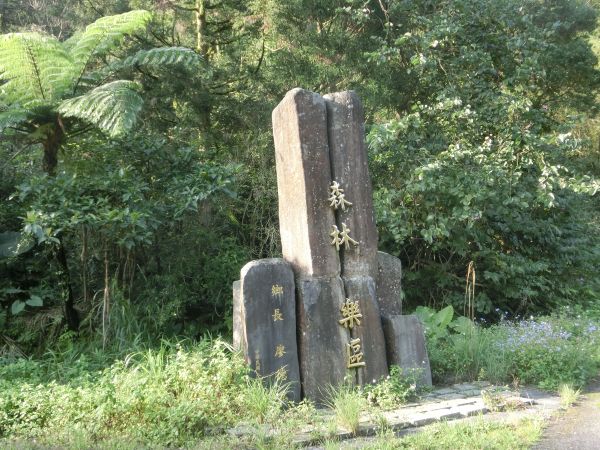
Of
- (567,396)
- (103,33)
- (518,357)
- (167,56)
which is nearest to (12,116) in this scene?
(103,33)

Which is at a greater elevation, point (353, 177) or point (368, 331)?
point (353, 177)

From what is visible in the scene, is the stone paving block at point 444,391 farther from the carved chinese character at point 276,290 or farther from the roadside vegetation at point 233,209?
the carved chinese character at point 276,290

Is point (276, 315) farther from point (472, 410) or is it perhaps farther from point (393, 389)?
point (472, 410)

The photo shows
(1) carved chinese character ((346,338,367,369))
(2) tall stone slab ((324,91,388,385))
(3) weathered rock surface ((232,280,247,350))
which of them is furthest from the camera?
(3) weathered rock surface ((232,280,247,350))

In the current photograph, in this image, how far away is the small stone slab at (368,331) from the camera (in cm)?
517

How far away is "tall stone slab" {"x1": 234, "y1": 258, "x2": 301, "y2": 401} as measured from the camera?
194 inches

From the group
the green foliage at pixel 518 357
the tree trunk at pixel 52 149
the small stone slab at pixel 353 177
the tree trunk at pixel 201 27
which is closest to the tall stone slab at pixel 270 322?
the small stone slab at pixel 353 177

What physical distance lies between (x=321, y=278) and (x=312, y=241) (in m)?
0.32

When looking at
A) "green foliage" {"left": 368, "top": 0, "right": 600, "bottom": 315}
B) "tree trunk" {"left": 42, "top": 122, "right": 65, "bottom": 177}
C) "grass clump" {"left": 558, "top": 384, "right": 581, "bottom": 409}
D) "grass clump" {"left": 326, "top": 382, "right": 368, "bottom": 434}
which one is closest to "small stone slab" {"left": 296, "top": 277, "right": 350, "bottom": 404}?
"grass clump" {"left": 326, "top": 382, "right": 368, "bottom": 434}

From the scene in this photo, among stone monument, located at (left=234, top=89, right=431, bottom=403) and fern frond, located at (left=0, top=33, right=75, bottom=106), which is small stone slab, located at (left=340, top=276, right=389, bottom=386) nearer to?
stone monument, located at (left=234, top=89, right=431, bottom=403)

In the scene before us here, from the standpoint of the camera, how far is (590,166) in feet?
43.7

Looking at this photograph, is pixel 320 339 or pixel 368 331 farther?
pixel 368 331

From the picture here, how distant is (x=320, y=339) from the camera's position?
16.7 feet

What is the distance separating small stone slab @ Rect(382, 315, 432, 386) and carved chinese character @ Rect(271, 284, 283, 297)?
3.42 ft
